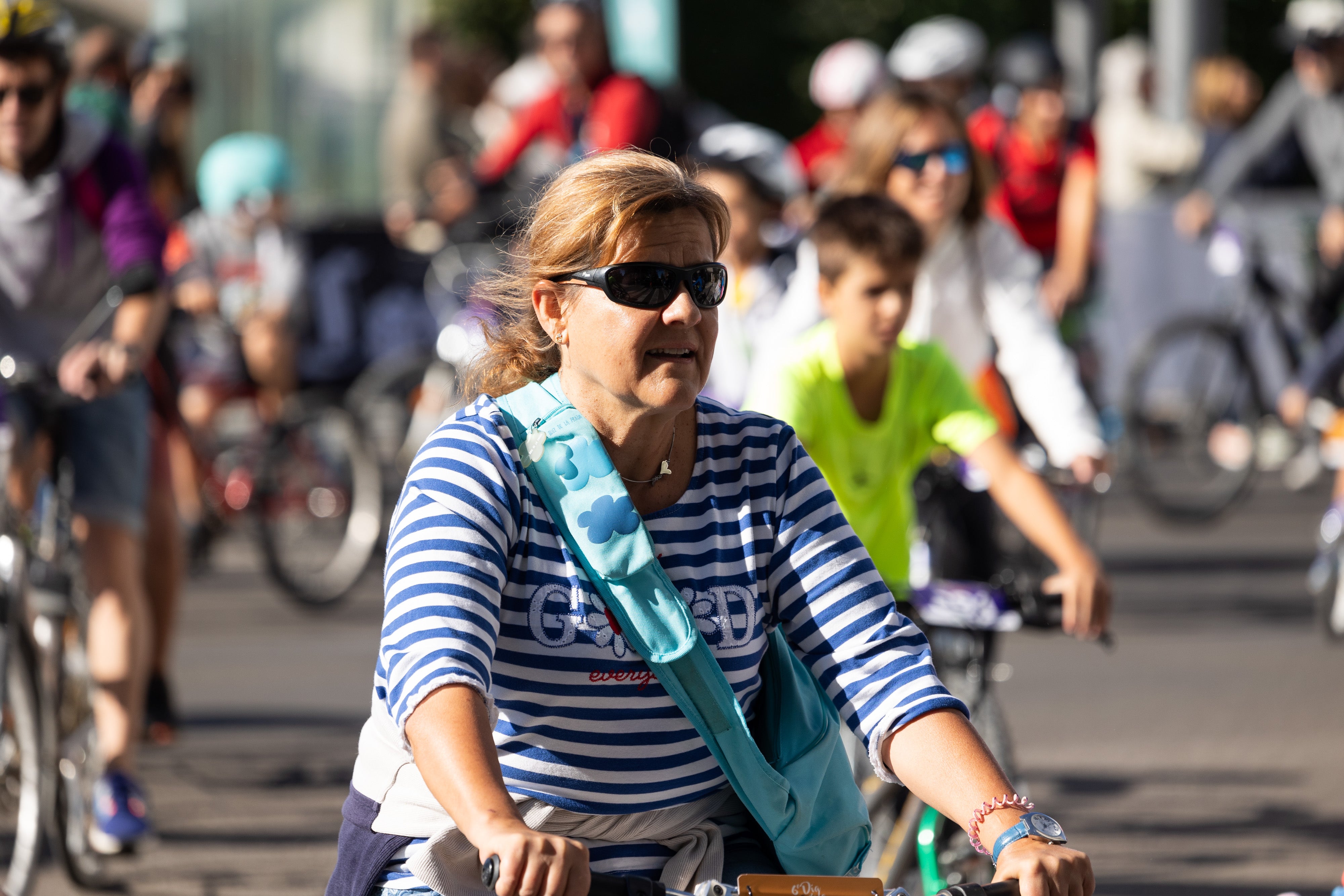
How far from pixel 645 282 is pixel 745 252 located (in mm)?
3505

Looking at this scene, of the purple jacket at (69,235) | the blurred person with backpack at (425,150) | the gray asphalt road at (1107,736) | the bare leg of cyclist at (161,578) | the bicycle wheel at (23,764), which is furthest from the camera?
the blurred person with backpack at (425,150)

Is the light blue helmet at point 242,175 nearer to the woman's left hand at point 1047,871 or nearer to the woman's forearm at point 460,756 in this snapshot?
the woman's forearm at point 460,756

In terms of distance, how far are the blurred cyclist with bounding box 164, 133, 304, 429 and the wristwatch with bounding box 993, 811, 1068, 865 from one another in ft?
23.9

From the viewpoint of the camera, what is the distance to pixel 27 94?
4.55 meters

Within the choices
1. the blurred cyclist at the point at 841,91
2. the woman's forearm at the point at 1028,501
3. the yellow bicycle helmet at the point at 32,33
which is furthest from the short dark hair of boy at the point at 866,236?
the blurred cyclist at the point at 841,91

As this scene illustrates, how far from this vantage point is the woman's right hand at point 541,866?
2041 millimetres

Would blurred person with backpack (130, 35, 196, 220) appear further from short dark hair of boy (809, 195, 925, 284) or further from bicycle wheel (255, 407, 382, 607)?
short dark hair of boy (809, 195, 925, 284)

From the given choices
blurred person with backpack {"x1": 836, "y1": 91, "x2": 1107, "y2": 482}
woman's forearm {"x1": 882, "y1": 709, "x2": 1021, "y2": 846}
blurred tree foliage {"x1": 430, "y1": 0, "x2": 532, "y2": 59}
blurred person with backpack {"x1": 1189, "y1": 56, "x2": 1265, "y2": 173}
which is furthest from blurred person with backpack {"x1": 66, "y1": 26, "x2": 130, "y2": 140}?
blurred tree foliage {"x1": 430, "y1": 0, "x2": 532, "y2": 59}

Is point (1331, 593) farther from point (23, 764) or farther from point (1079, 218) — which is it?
point (23, 764)

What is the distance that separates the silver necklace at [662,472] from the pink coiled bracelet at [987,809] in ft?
2.04

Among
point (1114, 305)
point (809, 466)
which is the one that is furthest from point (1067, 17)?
point (809, 466)

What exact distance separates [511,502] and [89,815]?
2689 mm

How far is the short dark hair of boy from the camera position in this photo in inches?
158

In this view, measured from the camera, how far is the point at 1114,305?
1284 cm
